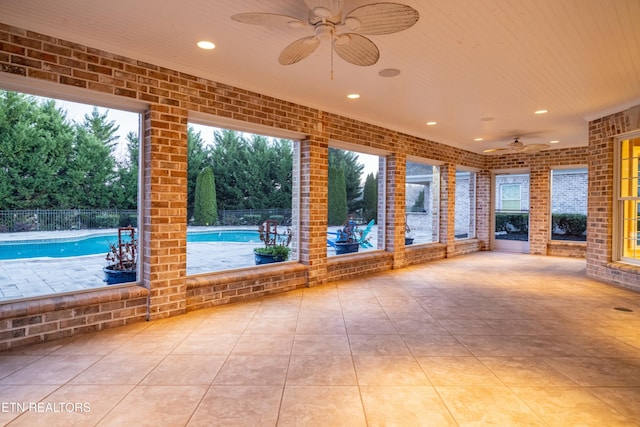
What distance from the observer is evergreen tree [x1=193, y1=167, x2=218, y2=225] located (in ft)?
17.0

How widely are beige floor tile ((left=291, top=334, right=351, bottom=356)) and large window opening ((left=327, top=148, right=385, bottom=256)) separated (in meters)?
2.99

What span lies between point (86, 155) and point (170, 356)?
223 centimetres

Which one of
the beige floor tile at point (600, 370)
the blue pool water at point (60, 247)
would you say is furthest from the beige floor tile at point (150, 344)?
the beige floor tile at point (600, 370)

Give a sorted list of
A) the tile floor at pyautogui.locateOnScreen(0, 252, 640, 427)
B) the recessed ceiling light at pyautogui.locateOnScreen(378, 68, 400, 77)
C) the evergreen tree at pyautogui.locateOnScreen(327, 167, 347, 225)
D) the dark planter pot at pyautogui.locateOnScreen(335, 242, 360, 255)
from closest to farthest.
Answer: the tile floor at pyautogui.locateOnScreen(0, 252, 640, 427)
the recessed ceiling light at pyautogui.locateOnScreen(378, 68, 400, 77)
the evergreen tree at pyautogui.locateOnScreen(327, 167, 347, 225)
the dark planter pot at pyautogui.locateOnScreen(335, 242, 360, 255)

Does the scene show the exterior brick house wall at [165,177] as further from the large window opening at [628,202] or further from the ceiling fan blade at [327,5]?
the ceiling fan blade at [327,5]

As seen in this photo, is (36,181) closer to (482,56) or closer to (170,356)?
(170,356)

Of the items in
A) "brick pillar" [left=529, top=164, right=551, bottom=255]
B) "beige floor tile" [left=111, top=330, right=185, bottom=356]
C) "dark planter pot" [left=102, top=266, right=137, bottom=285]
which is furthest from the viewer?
"brick pillar" [left=529, top=164, right=551, bottom=255]

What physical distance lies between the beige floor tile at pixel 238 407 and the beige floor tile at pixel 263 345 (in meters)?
0.59

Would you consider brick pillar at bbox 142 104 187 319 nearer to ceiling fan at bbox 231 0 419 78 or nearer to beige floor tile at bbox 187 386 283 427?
ceiling fan at bbox 231 0 419 78

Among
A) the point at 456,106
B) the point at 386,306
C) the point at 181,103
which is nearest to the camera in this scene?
the point at 181,103

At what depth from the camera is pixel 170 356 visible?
2936mm

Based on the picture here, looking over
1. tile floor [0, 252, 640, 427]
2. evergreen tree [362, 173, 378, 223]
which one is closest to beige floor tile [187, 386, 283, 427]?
tile floor [0, 252, 640, 427]

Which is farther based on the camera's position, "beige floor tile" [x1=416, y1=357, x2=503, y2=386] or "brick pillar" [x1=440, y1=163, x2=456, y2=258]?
"brick pillar" [x1=440, y1=163, x2=456, y2=258]

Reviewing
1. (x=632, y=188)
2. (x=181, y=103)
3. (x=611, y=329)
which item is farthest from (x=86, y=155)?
(x=632, y=188)
